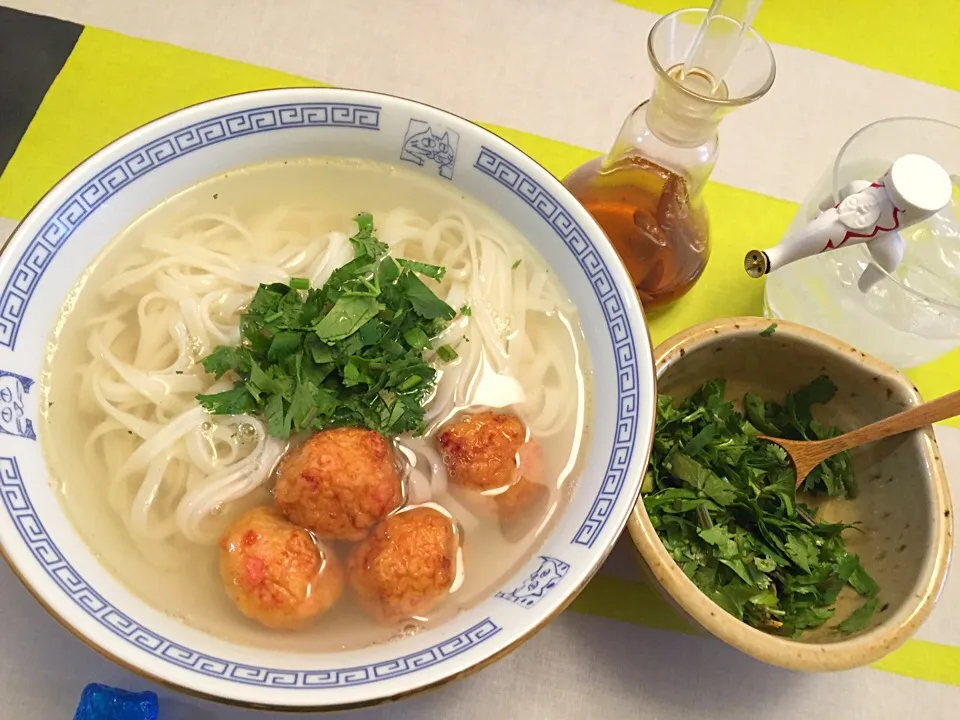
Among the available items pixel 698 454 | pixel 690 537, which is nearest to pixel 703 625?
pixel 690 537

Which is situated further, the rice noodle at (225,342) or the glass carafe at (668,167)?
the glass carafe at (668,167)

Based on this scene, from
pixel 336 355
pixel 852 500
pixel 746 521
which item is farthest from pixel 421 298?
pixel 852 500

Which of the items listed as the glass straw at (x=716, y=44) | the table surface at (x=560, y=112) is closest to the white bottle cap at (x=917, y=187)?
the glass straw at (x=716, y=44)

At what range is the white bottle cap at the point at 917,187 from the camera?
1316mm

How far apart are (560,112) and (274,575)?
1.47 meters

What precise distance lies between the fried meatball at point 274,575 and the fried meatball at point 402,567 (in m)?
0.07

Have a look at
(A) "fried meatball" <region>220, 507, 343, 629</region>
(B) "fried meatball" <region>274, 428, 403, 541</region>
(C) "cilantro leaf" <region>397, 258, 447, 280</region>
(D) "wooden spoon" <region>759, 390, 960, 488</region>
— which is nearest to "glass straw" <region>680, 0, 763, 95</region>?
(C) "cilantro leaf" <region>397, 258, 447, 280</region>

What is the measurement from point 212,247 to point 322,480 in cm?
68

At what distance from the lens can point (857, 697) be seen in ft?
5.03

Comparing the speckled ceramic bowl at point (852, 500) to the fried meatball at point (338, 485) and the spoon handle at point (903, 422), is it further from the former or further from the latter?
the fried meatball at point (338, 485)

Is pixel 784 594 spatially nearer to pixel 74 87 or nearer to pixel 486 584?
pixel 486 584

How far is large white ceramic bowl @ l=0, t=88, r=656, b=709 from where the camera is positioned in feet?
3.46

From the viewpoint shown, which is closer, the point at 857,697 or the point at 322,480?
the point at 322,480

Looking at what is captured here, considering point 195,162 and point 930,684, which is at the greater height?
point 195,162
